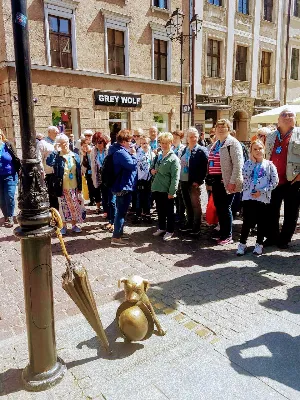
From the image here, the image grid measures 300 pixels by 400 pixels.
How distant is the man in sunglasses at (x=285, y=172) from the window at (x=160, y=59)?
14.1 m

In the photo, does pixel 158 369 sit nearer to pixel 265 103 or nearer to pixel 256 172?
pixel 256 172

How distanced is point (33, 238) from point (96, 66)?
49.2ft

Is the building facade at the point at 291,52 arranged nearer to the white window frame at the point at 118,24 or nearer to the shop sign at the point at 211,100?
the shop sign at the point at 211,100

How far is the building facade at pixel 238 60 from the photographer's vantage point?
758 inches

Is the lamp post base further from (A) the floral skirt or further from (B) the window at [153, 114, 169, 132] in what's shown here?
(B) the window at [153, 114, 169, 132]

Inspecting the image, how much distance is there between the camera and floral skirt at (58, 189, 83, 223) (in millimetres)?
5777

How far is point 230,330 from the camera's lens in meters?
2.96

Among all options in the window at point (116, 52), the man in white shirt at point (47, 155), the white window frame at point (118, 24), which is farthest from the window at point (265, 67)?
the man in white shirt at point (47, 155)

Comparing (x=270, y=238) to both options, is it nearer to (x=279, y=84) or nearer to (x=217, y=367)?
(x=217, y=367)

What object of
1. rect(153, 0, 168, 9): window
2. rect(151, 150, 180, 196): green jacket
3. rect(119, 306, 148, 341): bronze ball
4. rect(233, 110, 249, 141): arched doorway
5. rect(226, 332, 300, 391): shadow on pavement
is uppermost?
rect(153, 0, 168, 9): window

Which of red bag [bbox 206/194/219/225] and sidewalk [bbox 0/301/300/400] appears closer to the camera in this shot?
sidewalk [bbox 0/301/300/400]

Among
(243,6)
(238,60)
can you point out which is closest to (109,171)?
(238,60)

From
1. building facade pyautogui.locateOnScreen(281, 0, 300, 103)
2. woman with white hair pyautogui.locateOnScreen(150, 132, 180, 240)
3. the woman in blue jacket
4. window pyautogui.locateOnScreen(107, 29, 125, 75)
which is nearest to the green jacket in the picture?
woman with white hair pyautogui.locateOnScreen(150, 132, 180, 240)

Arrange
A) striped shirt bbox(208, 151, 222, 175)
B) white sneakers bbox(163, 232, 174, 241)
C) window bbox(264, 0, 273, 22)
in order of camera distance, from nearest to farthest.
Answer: striped shirt bbox(208, 151, 222, 175) < white sneakers bbox(163, 232, 174, 241) < window bbox(264, 0, 273, 22)
